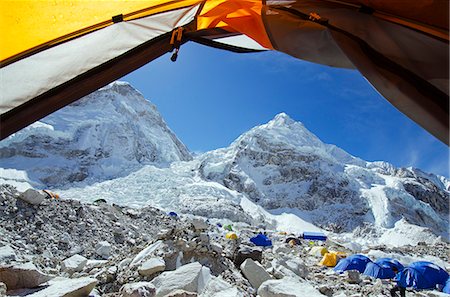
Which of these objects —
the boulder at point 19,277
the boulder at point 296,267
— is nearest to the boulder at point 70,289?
the boulder at point 19,277

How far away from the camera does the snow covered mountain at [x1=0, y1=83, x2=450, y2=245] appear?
45.1 metres

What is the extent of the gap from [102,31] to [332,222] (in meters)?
59.4

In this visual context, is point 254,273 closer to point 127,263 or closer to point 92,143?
point 127,263

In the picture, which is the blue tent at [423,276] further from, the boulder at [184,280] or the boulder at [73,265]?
the boulder at [73,265]

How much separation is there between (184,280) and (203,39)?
2.64 metres

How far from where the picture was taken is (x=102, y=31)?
2.51 meters

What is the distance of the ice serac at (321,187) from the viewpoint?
57.5m

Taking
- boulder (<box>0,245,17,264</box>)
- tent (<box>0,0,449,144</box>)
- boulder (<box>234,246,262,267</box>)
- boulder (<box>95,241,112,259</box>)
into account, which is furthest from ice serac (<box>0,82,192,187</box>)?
tent (<box>0,0,449,144</box>)

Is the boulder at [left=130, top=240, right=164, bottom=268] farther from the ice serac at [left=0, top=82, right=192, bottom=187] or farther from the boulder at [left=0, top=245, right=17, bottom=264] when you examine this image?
the ice serac at [left=0, top=82, right=192, bottom=187]

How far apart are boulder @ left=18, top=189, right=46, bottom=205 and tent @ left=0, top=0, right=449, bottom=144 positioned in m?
8.52

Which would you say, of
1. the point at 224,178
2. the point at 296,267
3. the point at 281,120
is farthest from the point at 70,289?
the point at 281,120

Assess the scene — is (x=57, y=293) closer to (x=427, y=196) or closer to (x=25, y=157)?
(x=25, y=157)

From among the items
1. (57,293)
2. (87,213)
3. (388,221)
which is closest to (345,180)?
(388,221)

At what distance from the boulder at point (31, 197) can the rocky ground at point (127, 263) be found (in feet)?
0.09
